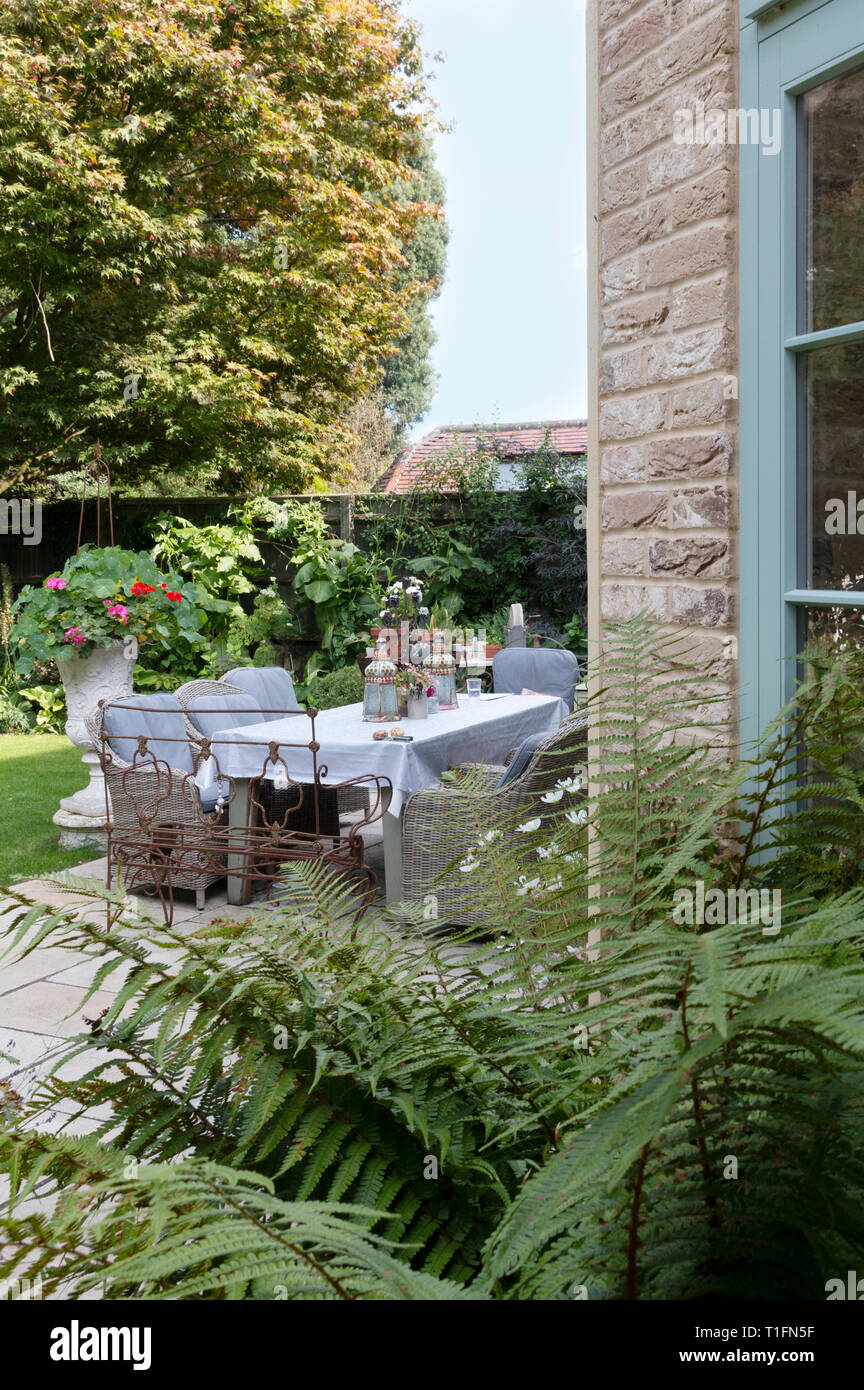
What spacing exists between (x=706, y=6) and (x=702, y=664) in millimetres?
1169

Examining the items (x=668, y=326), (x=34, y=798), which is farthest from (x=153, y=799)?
(x=668, y=326)

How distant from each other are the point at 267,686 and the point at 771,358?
471 centimetres

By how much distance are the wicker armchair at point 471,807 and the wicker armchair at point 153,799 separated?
91 cm

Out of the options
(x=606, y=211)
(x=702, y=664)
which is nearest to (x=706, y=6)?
(x=606, y=211)

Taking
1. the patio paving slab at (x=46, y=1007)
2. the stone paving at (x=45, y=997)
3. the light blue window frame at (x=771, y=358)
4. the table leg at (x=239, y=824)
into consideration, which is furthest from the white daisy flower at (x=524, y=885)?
the table leg at (x=239, y=824)

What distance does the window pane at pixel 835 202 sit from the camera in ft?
5.45

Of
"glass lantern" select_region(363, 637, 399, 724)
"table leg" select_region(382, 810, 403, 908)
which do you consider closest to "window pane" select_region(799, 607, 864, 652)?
"table leg" select_region(382, 810, 403, 908)

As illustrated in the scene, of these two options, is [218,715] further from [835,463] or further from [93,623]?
[835,463]

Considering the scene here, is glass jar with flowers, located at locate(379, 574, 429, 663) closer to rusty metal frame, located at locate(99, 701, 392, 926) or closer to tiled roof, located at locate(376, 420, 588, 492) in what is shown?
rusty metal frame, located at locate(99, 701, 392, 926)

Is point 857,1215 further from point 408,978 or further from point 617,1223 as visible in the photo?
point 408,978

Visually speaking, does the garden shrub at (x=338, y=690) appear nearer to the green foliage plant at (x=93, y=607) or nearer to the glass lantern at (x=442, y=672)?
the green foliage plant at (x=93, y=607)

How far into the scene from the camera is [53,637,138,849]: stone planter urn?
6.04 m

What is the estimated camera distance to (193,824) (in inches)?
184

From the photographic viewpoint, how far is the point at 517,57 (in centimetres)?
3531
